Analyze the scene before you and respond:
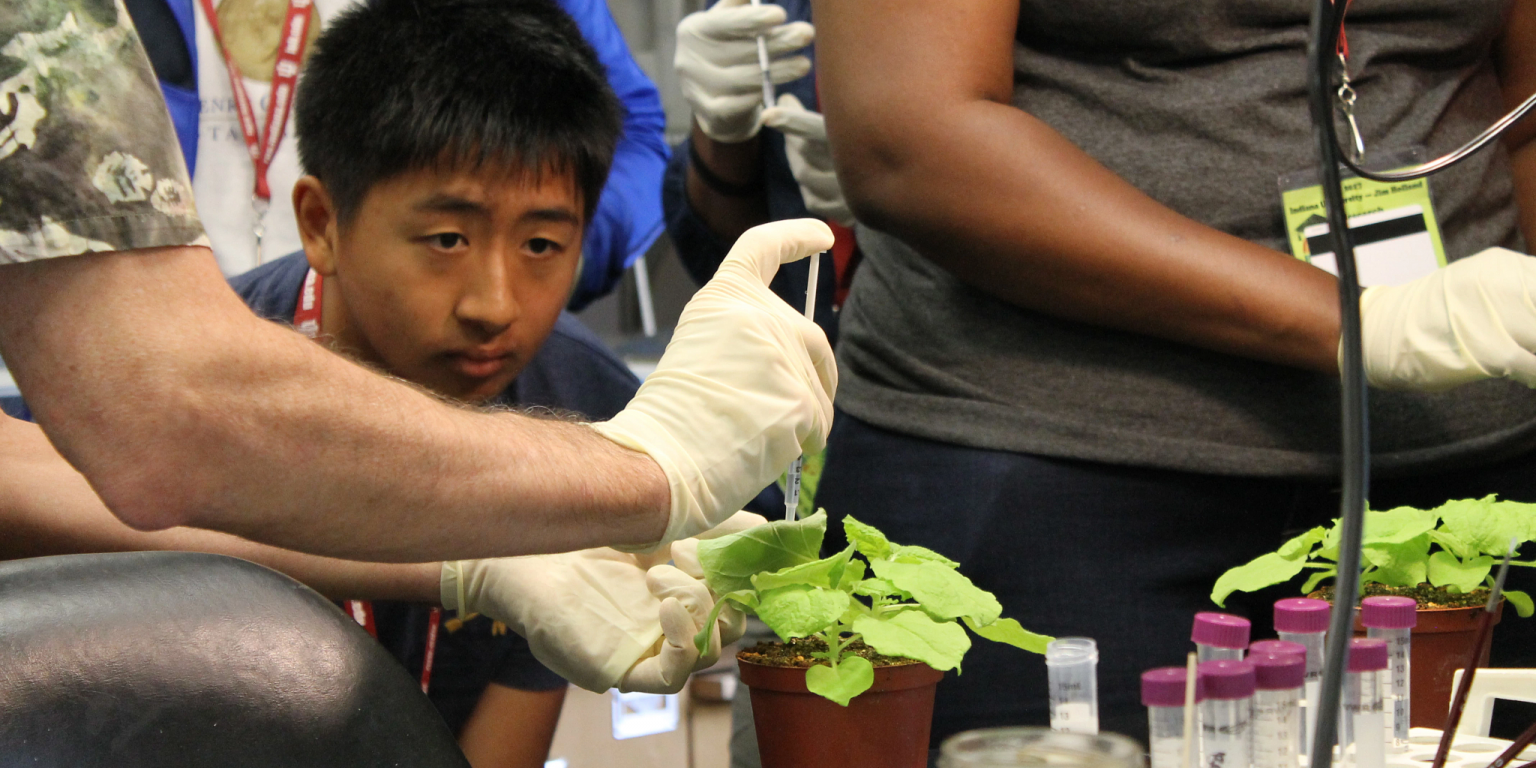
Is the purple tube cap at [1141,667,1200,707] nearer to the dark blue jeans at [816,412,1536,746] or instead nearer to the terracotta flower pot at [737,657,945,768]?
the terracotta flower pot at [737,657,945,768]

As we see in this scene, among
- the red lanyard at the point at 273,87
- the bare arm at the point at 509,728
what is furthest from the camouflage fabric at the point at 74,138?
the red lanyard at the point at 273,87

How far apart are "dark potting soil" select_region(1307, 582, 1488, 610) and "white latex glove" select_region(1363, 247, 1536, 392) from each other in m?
0.20

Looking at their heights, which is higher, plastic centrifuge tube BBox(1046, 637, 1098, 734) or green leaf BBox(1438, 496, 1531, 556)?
green leaf BBox(1438, 496, 1531, 556)

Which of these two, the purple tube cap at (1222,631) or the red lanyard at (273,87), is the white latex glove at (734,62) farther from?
the purple tube cap at (1222,631)

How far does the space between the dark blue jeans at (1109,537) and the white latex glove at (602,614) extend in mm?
330

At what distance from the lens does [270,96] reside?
1970 millimetres

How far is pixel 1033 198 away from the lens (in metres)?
1.05

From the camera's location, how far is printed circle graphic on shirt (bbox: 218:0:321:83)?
1.96 m

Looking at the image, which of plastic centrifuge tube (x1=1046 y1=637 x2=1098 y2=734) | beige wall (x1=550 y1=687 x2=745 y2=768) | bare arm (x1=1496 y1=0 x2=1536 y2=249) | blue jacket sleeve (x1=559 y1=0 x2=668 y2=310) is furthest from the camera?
beige wall (x1=550 y1=687 x2=745 y2=768)

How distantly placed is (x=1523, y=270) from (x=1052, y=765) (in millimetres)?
751

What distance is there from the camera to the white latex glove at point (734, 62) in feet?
5.48

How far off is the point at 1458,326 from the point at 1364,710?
1.32 ft

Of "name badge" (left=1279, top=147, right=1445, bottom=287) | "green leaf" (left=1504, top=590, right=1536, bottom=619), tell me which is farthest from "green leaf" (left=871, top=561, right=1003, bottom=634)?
"name badge" (left=1279, top=147, right=1445, bottom=287)

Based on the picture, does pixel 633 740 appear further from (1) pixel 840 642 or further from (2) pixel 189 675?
(2) pixel 189 675
